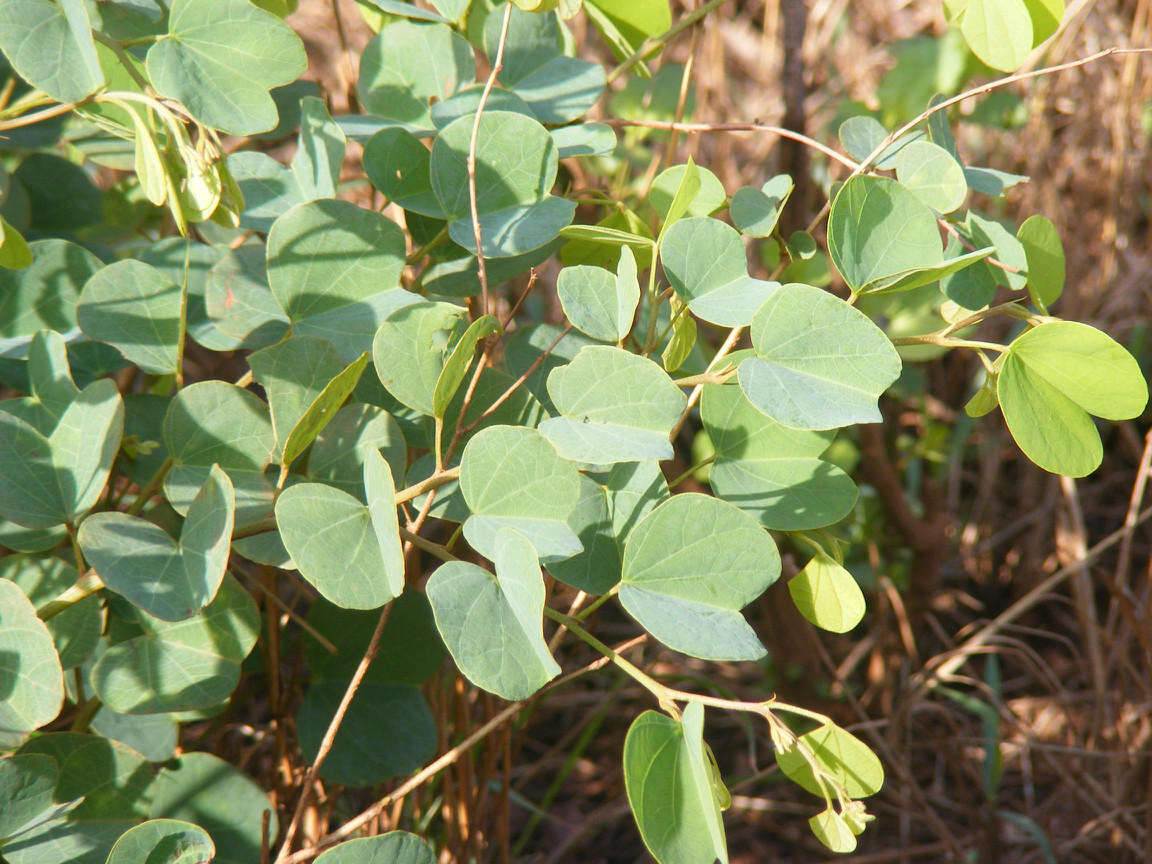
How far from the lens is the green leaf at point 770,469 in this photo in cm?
49

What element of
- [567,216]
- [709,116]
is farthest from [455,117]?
[709,116]

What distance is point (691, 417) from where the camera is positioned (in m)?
1.35

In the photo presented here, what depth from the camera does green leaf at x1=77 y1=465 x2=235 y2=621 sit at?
420 mm

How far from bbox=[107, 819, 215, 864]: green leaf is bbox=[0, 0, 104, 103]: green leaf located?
359 millimetres

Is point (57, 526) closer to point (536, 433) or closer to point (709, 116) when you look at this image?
point (536, 433)

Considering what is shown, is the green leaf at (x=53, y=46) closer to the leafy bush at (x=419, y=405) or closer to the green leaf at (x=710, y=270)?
the leafy bush at (x=419, y=405)

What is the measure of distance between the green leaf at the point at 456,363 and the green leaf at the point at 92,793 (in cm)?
28

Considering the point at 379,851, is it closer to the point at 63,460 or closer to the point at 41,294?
the point at 63,460

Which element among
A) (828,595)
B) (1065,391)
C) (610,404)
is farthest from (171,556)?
(1065,391)

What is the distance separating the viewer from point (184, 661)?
50 cm

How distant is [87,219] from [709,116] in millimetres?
1106

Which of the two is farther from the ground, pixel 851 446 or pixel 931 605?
pixel 851 446

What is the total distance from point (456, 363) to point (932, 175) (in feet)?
0.89

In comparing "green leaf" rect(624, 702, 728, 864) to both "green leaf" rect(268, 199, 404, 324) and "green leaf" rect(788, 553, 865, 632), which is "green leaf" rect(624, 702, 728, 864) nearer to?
"green leaf" rect(788, 553, 865, 632)
